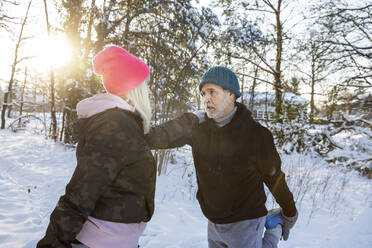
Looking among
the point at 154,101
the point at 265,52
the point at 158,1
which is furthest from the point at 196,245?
the point at 265,52

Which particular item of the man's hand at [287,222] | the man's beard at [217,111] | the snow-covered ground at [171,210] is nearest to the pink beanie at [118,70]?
the man's beard at [217,111]

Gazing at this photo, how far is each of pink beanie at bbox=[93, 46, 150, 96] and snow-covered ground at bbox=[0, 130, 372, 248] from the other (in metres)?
2.41

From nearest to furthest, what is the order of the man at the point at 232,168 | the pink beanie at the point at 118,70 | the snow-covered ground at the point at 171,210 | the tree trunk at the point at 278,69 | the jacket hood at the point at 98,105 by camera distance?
the jacket hood at the point at 98,105 < the pink beanie at the point at 118,70 < the man at the point at 232,168 < the snow-covered ground at the point at 171,210 < the tree trunk at the point at 278,69

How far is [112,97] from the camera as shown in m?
1.20

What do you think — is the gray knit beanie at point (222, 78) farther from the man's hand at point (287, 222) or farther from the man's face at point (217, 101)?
the man's hand at point (287, 222)

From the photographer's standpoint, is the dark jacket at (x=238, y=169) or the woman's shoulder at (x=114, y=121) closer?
the woman's shoulder at (x=114, y=121)

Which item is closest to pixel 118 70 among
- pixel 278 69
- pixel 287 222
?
pixel 287 222

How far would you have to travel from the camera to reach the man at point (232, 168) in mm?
1540

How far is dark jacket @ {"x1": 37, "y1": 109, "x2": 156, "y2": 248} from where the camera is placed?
39.5 inches

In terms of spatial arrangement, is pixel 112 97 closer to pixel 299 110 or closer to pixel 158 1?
pixel 158 1

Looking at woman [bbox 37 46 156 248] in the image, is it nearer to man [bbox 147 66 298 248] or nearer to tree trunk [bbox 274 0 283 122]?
man [bbox 147 66 298 248]

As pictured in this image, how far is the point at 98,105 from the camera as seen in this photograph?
3.81ft

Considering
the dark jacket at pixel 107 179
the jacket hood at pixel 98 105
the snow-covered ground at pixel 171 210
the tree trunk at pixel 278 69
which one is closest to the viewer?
the dark jacket at pixel 107 179

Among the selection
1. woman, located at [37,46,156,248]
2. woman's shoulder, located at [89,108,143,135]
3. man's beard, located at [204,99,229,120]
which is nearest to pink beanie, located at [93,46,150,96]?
woman, located at [37,46,156,248]
